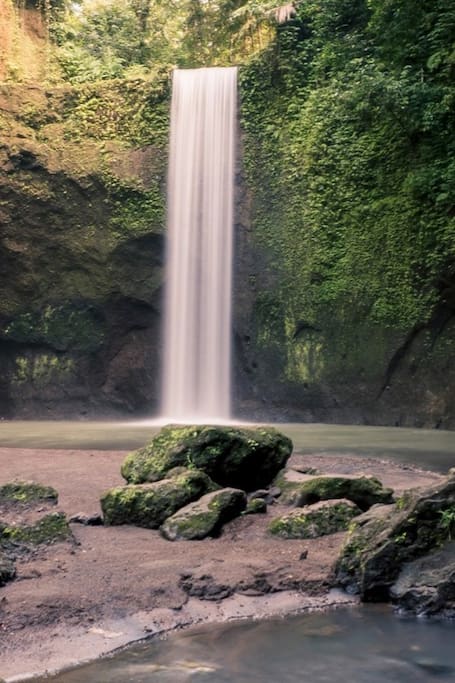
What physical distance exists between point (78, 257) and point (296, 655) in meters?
16.0

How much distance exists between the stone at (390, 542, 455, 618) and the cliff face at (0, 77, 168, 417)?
1433cm

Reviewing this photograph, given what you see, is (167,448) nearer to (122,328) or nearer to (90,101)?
(122,328)

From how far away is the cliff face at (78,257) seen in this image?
744 inches

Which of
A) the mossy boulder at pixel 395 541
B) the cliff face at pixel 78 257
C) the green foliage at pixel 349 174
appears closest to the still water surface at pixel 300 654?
the mossy boulder at pixel 395 541

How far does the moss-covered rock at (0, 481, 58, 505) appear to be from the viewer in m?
Result: 6.66

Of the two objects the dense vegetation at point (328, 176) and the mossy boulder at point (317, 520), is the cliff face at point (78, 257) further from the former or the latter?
the mossy boulder at point (317, 520)

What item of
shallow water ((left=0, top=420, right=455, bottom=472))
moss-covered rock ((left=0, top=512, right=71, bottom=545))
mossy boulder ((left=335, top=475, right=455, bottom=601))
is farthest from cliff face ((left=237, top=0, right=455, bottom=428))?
moss-covered rock ((left=0, top=512, right=71, bottom=545))

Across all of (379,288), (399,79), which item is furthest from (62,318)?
(399,79)

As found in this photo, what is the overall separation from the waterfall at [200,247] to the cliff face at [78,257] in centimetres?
45

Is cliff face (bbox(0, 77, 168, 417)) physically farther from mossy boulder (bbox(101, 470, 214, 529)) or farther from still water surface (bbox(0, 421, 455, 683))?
still water surface (bbox(0, 421, 455, 683))

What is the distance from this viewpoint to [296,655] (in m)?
3.91

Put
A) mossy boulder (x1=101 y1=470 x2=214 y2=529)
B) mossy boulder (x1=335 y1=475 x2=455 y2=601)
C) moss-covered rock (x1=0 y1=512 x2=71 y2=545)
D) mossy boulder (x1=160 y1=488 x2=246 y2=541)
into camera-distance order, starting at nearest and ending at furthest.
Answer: mossy boulder (x1=335 y1=475 x2=455 y2=601)
moss-covered rock (x1=0 y1=512 x2=71 y2=545)
mossy boulder (x1=160 y1=488 x2=246 y2=541)
mossy boulder (x1=101 y1=470 x2=214 y2=529)

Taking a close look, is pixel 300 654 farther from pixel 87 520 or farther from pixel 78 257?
pixel 78 257

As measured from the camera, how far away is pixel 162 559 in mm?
5277
